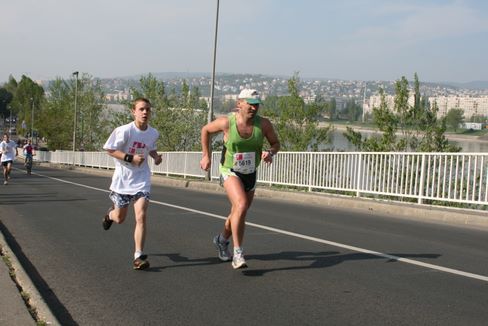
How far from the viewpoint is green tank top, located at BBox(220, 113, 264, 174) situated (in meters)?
6.29

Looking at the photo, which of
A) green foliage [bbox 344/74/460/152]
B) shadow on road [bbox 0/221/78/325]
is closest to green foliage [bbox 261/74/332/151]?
green foliage [bbox 344/74/460/152]

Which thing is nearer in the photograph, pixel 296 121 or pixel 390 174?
pixel 390 174

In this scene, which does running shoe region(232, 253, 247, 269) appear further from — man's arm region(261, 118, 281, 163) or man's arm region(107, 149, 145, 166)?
man's arm region(107, 149, 145, 166)

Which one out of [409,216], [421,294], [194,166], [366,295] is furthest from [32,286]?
[194,166]

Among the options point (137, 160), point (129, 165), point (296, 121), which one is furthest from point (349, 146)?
point (137, 160)

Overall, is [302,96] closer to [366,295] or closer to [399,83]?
[399,83]

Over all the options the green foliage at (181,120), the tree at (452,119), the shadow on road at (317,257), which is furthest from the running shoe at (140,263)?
the green foliage at (181,120)

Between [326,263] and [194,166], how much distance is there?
19.4 meters

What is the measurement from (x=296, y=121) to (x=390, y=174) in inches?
714

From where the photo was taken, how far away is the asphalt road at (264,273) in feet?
15.8

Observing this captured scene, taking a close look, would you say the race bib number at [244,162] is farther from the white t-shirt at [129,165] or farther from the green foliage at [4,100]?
the green foliage at [4,100]

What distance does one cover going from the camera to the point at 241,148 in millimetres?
6309

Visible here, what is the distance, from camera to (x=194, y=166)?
25969mm

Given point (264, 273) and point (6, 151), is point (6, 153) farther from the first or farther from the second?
point (264, 273)
